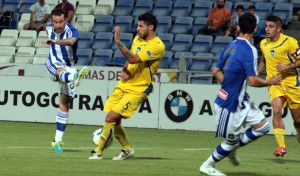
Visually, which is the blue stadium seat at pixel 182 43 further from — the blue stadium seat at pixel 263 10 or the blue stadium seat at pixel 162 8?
the blue stadium seat at pixel 263 10

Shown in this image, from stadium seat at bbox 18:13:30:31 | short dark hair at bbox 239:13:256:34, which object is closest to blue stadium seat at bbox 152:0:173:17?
stadium seat at bbox 18:13:30:31

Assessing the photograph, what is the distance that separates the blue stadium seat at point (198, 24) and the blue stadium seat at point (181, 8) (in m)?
0.77

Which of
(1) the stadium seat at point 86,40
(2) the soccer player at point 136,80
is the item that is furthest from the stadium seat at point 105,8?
(2) the soccer player at point 136,80

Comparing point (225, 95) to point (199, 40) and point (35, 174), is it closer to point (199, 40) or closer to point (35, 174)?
point (35, 174)

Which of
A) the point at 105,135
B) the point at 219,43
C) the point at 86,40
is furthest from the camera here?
the point at 86,40

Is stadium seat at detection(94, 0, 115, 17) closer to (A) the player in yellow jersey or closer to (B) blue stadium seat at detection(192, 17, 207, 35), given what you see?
(B) blue stadium seat at detection(192, 17, 207, 35)

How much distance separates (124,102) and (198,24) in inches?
469

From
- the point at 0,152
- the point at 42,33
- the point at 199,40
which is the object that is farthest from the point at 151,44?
the point at 42,33

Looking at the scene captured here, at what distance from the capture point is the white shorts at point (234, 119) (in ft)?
26.5

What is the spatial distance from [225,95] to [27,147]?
4.55 m

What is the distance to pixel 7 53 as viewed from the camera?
2183 cm

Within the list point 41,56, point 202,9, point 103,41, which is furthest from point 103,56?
point 202,9

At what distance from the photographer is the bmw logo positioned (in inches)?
658

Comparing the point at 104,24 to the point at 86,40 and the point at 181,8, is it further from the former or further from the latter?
the point at 181,8
